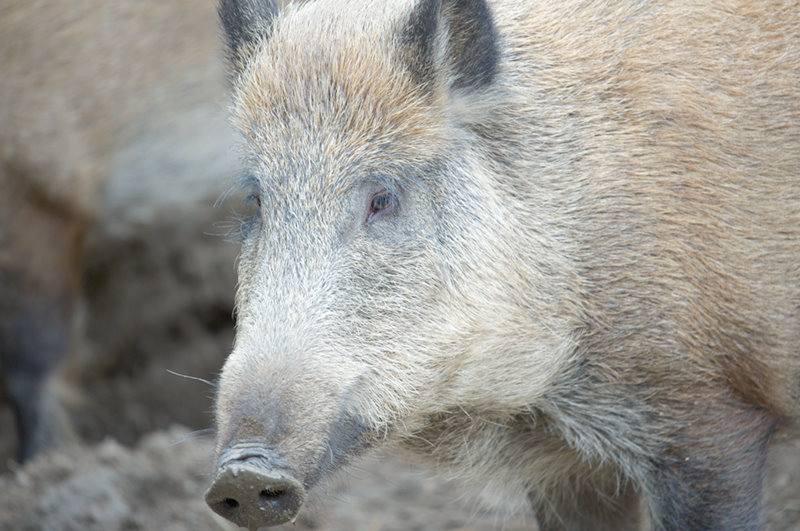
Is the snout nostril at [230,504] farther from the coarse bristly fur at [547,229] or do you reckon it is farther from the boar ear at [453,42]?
the boar ear at [453,42]

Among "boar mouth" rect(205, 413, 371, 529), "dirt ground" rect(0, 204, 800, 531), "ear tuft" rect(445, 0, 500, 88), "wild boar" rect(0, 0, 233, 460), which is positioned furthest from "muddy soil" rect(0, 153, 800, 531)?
"ear tuft" rect(445, 0, 500, 88)

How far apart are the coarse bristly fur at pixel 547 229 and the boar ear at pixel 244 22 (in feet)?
0.33

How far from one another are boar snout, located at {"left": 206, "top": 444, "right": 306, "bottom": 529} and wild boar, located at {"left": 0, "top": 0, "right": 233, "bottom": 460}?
150 inches

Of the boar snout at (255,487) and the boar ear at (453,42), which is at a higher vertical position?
the boar ear at (453,42)

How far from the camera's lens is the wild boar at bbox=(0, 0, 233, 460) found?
5.78 metres

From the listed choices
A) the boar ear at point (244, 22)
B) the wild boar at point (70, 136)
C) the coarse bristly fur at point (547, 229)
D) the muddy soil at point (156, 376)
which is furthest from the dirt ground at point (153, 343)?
the boar ear at point (244, 22)

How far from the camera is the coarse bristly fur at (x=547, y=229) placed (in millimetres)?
2850

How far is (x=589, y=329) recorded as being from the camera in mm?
2969

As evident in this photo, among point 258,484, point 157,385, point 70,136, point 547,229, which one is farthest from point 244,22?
point 157,385

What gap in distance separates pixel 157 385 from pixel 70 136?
194cm

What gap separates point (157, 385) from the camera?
693cm

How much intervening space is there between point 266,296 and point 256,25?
1.00 meters

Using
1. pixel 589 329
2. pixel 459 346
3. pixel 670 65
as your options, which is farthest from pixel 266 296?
pixel 670 65

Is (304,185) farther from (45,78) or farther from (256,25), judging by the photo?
(45,78)
